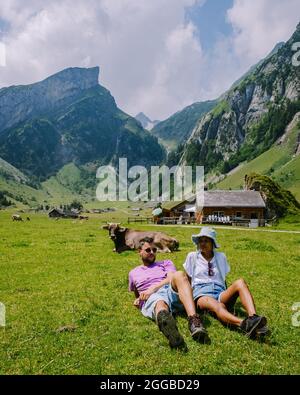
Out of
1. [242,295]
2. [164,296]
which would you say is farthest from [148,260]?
[242,295]

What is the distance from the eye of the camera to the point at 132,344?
8.02 meters

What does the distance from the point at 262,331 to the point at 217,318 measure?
1624 mm

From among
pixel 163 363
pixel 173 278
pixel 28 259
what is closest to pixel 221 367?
pixel 163 363

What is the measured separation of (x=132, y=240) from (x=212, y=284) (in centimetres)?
1439

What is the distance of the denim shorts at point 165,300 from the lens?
9404mm

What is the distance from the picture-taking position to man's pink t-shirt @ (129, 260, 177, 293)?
35.2 ft

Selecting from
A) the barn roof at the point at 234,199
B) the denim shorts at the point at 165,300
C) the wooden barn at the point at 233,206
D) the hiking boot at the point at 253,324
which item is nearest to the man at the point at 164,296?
the denim shorts at the point at 165,300

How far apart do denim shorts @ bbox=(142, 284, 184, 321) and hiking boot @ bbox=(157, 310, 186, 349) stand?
1.25 m

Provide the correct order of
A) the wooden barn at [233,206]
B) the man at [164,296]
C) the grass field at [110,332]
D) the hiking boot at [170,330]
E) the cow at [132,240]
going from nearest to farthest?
the grass field at [110,332] < the hiking boot at [170,330] < the man at [164,296] < the cow at [132,240] < the wooden barn at [233,206]

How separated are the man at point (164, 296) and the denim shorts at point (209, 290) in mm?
535

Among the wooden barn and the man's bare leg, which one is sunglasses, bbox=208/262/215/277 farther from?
the wooden barn

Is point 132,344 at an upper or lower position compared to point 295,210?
lower

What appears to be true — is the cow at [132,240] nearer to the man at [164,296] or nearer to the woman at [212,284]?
the man at [164,296]

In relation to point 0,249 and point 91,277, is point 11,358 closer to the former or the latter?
point 91,277
